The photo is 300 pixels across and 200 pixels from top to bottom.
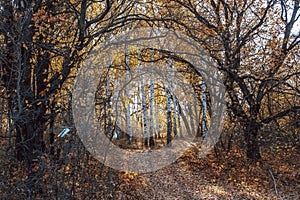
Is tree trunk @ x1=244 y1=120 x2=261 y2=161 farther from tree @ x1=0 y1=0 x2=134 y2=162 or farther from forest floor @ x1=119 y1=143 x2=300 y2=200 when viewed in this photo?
tree @ x1=0 y1=0 x2=134 y2=162

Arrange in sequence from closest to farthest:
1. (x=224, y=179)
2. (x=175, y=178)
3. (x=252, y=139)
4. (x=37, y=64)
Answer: (x=37, y=64) → (x=224, y=179) → (x=175, y=178) → (x=252, y=139)

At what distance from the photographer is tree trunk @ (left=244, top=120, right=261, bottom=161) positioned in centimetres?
938

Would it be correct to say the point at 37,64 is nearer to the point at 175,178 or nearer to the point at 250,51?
the point at 175,178

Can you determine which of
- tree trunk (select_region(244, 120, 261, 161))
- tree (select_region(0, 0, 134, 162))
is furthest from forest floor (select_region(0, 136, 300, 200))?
tree (select_region(0, 0, 134, 162))

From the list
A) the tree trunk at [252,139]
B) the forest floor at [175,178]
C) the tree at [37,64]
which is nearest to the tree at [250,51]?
the tree trunk at [252,139]

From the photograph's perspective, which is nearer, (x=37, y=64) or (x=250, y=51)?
(x=37, y=64)

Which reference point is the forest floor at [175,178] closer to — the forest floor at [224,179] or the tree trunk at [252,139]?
the forest floor at [224,179]

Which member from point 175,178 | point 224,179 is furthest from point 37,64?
point 224,179

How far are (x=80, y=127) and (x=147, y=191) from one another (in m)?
3.55

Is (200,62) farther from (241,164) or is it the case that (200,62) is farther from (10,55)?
(10,55)

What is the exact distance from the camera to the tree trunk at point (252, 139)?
938cm

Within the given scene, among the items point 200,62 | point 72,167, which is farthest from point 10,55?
point 200,62

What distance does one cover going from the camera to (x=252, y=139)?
9.52 meters

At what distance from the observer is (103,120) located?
5.18 meters
